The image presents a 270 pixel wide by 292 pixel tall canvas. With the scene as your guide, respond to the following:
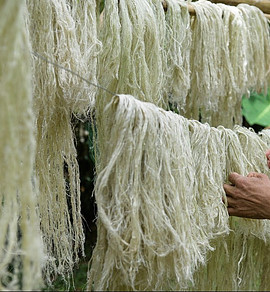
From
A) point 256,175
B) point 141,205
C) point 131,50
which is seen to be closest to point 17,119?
point 141,205

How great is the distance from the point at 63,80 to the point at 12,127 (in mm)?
378

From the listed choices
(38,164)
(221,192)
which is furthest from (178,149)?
(38,164)

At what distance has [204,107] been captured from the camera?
1612 millimetres

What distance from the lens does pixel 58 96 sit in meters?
1.10

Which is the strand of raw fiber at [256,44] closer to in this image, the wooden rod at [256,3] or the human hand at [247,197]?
the wooden rod at [256,3]

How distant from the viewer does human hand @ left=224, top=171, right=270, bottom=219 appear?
1.19 m

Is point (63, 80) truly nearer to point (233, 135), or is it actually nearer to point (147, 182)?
point (147, 182)

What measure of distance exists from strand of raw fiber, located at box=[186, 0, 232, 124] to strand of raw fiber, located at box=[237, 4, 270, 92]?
12cm

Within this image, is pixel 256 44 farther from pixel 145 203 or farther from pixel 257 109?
pixel 145 203

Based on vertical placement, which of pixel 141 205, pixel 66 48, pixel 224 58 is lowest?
pixel 141 205

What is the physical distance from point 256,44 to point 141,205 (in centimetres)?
92

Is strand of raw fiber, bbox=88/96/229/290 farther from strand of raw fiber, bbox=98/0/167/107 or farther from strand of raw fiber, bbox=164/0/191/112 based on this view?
strand of raw fiber, bbox=164/0/191/112

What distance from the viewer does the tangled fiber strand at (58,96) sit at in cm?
108

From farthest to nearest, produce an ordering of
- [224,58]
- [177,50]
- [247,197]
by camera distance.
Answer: [224,58] < [177,50] < [247,197]
